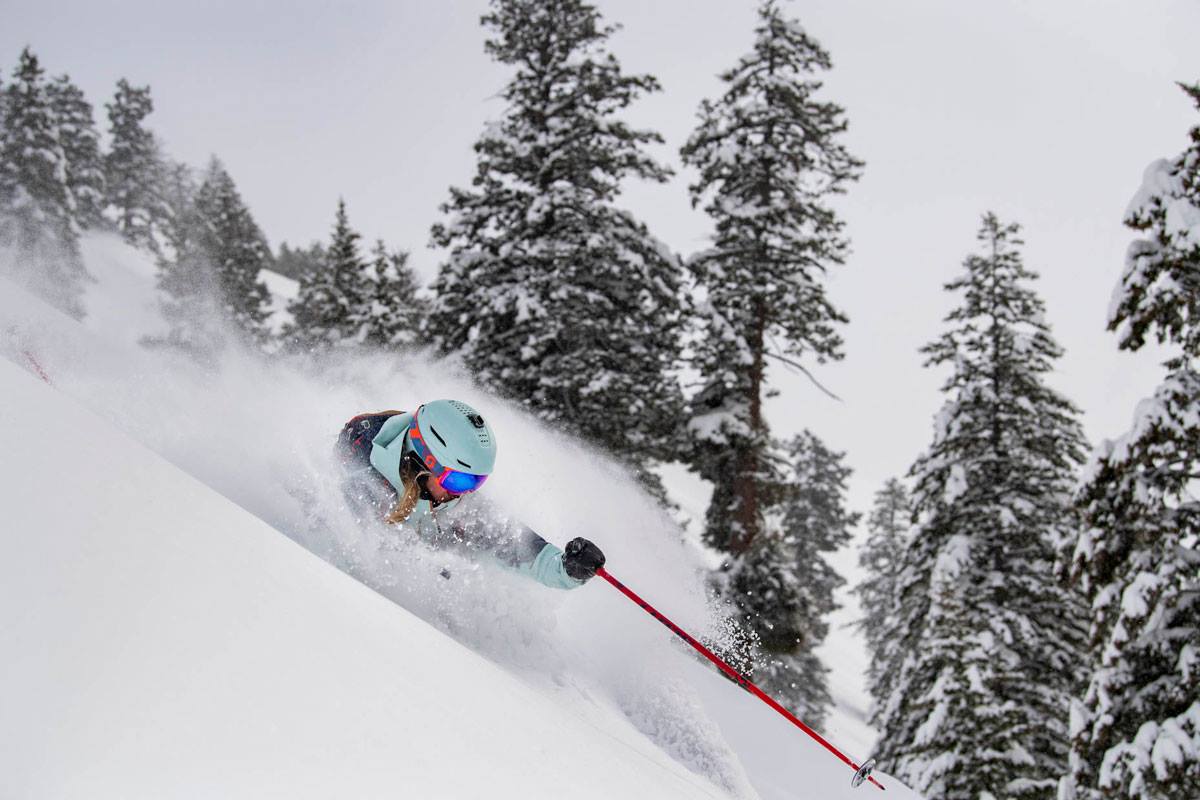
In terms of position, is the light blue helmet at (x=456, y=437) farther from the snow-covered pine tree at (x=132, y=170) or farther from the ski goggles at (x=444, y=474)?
the snow-covered pine tree at (x=132, y=170)

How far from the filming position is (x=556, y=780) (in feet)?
9.37

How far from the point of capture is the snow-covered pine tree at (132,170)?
5534cm

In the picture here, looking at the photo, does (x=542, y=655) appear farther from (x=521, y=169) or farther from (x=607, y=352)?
(x=521, y=169)

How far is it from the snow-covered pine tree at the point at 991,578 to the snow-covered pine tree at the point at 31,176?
35.1 meters

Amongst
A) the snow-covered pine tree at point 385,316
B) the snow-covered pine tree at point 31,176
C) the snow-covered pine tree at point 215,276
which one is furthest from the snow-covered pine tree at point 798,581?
the snow-covered pine tree at point 31,176

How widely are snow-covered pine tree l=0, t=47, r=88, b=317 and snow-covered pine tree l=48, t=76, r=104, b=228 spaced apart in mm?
13753

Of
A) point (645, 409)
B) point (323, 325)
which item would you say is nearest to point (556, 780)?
point (645, 409)

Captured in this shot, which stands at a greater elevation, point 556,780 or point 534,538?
point 534,538

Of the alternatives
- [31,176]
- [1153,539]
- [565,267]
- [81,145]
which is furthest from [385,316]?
[81,145]

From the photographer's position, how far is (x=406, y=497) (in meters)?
5.55

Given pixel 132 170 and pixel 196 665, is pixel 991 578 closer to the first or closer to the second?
pixel 196 665

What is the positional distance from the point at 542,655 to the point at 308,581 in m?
3.17

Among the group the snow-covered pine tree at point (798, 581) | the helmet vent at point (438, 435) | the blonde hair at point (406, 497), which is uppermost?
the snow-covered pine tree at point (798, 581)

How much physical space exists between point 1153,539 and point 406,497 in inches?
305
